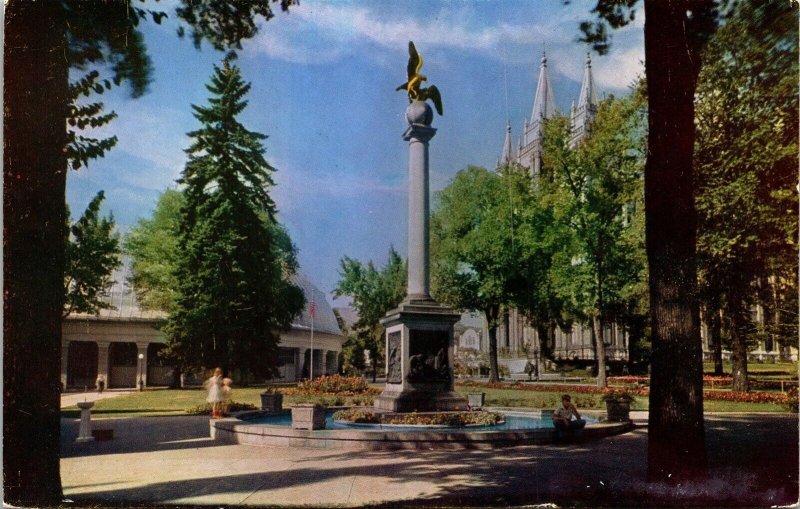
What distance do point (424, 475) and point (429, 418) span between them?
17.6 feet

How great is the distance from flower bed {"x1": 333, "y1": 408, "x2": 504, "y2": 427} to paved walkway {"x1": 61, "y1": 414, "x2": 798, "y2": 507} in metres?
2.66

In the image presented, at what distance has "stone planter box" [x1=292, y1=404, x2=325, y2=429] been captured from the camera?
1386 centimetres

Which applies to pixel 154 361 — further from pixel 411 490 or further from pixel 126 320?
pixel 411 490

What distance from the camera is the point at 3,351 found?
25.3 ft

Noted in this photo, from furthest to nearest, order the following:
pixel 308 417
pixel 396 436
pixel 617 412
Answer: pixel 617 412 < pixel 308 417 < pixel 396 436

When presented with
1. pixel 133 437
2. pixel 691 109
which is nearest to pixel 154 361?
pixel 133 437

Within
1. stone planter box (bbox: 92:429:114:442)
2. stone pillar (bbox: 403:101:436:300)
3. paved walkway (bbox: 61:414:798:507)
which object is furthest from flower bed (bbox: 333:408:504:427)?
stone planter box (bbox: 92:429:114:442)

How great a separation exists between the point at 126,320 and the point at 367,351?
22.0m

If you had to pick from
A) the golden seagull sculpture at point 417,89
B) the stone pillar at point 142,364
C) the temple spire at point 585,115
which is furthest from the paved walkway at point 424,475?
the stone pillar at point 142,364

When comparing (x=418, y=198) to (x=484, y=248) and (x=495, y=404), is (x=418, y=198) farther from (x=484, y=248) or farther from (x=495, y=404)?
(x=484, y=248)

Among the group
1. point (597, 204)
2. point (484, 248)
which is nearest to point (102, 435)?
point (597, 204)

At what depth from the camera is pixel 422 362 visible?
16359 millimetres

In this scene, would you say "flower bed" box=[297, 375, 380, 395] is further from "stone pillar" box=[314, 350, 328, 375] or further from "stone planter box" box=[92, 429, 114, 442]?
"stone pillar" box=[314, 350, 328, 375]

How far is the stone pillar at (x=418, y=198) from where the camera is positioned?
694 inches
